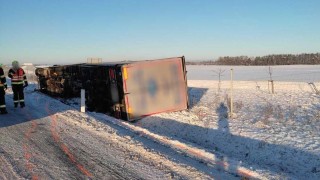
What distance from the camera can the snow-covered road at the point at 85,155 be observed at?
5973 millimetres

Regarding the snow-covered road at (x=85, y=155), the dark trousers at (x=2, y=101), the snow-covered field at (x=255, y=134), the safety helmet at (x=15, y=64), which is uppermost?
the safety helmet at (x=15, y=64)

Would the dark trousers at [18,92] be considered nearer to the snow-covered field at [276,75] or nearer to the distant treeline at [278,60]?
the snow-covered field at [276,75]

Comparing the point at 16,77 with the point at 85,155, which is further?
the point at 16,77

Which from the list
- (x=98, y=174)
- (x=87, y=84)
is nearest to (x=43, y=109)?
(x=87, y=84)

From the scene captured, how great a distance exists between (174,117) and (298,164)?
5464mm

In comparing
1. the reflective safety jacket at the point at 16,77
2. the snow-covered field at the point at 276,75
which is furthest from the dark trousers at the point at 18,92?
the snow-covered field at the point at 276,75

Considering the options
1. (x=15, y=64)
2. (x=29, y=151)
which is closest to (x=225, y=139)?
(x=29, y=151)

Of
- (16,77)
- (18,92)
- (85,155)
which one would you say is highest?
(16,77)

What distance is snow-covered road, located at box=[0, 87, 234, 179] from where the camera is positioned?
Result: 597 cm

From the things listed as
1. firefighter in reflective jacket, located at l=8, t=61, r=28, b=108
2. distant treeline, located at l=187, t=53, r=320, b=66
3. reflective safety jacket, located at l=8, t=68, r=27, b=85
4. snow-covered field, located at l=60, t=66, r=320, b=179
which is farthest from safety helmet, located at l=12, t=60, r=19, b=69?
distant treeline, located at l=187, t=53, r=320, b=66

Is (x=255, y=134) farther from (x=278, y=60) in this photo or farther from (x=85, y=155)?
(x=278, y=60)

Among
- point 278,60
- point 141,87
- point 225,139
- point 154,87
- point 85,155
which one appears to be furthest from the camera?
point 278,60

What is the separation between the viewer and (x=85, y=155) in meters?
7.08

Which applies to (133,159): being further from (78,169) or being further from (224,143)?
(224,143)
